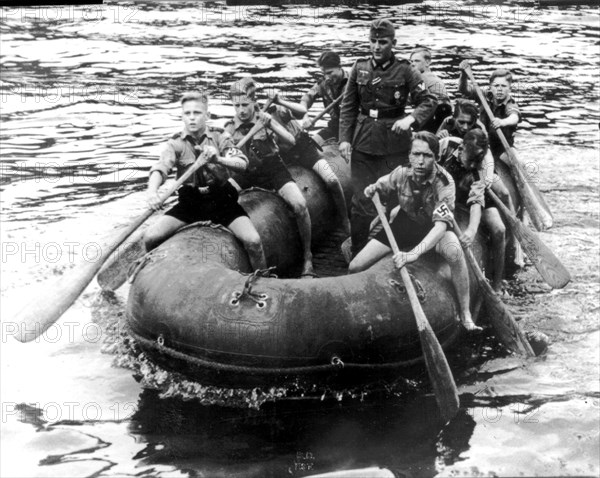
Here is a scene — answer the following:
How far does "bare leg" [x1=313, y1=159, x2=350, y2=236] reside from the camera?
826 cm

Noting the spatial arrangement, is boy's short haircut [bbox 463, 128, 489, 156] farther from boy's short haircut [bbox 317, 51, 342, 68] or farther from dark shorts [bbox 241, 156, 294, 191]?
boy's short haircut [bbox 317, 51, 342, 68]

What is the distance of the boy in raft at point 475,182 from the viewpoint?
6824 mm

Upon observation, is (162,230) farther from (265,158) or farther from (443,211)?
(443,211)

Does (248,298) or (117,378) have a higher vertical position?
(248,298)

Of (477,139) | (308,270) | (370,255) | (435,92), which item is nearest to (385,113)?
(477,139)

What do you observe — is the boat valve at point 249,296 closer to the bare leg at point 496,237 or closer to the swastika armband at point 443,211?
the swastika armband at point 443,211

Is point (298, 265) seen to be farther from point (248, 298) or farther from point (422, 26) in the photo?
point (422, 26)

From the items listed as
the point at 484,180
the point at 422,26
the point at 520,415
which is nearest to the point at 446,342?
the point at 520,415

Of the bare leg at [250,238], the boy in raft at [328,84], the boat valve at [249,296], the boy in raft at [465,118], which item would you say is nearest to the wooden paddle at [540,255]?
the boy in raft at [465,118]

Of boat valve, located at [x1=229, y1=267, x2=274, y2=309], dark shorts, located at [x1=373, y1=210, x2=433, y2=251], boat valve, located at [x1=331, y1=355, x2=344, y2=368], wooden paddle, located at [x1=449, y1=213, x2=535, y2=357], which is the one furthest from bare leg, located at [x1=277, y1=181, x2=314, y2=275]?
boat valve, located at [x1=331, y1=355, x2=344, y2=368]

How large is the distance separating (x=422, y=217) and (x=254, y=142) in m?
1.78

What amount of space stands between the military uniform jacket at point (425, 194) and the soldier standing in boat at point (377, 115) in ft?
3.24

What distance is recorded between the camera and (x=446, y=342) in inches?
244

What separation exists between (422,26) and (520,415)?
622 inches
